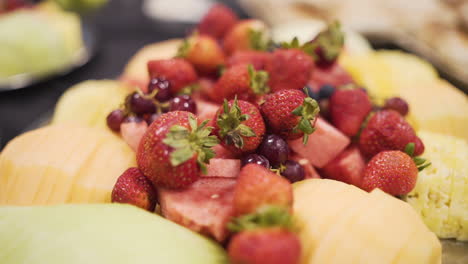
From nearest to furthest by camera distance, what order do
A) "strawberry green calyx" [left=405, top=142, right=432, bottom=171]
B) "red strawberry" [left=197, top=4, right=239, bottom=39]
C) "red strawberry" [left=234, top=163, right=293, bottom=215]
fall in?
"red strawberry" [left=234, top=163, right=293, bottom=215], "strawberry green calyx" [left=405, top=142, right=432, bottom=171], "red strawberry" [left=197, top=4, right=239, bottom=39]

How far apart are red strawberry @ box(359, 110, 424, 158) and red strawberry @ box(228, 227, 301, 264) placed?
21.7 inches

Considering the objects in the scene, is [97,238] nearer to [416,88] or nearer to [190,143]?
[190,143]

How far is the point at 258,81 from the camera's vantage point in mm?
1157

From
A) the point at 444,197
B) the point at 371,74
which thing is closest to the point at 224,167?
the point at 444,197

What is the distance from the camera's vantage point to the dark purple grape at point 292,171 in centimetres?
99

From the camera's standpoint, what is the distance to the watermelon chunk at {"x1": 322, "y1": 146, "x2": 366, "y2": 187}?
3.65 ft

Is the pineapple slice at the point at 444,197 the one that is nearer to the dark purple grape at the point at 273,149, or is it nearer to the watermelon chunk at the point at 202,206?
the dark purple grape at the point at 273,149

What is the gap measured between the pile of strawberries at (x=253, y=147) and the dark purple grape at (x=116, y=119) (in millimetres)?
63

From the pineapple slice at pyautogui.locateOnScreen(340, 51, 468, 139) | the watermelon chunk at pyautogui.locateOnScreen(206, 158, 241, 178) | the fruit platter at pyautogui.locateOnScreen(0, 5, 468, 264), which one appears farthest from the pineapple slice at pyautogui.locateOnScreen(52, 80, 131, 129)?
the pineapple slice at pyautogui.locateOnScreen(340, 51, 468, 139)

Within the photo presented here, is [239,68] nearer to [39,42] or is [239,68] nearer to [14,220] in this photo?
[14,220]

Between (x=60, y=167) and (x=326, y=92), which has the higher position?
(x=326, y=92)

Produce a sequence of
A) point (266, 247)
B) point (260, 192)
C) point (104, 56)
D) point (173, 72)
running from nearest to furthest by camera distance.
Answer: point (266, 247), point (260, 192), point (173, 72), point (104, 56)

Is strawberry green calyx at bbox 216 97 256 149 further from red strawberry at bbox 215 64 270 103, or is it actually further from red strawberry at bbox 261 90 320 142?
red strawberry at bbox 215 64 270 103

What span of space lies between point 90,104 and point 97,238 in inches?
30.7
